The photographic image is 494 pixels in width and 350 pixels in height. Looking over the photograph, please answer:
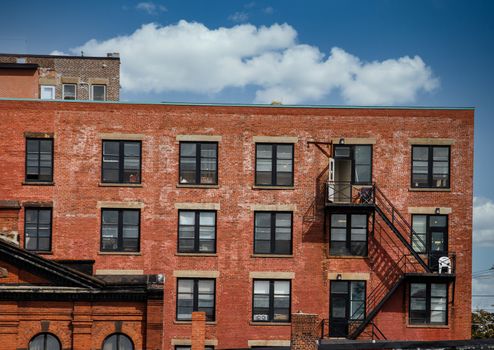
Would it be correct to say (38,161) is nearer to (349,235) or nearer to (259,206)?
(259,206)

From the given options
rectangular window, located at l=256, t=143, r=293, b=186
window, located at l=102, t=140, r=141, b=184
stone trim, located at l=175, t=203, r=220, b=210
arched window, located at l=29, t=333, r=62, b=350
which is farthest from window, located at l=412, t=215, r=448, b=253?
arched window, located at l=29, t=333, r=62, b=350

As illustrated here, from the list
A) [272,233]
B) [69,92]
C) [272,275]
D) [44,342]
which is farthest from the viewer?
[69,92]

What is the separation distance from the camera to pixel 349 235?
43.0 meters

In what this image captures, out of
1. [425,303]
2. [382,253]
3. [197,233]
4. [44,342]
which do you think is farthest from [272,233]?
[44,342]

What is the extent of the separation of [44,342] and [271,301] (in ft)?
40.2

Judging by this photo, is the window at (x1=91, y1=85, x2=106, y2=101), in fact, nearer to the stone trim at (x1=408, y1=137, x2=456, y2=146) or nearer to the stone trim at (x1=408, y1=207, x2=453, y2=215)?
the stone trim at (x1=408, y1=137, x2=456, y2=146)

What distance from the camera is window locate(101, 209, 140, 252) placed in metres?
42.8

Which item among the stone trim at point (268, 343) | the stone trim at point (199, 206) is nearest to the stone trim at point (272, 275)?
the stone trim at point (268, 343)

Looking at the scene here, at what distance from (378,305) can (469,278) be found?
193 inches

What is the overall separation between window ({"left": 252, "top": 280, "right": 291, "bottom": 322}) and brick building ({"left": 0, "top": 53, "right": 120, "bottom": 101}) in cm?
2068

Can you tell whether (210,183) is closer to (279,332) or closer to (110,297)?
(279,332)

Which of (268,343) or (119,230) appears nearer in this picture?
(268,343)

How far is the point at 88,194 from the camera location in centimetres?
4281

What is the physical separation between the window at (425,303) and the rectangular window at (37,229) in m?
17.5
